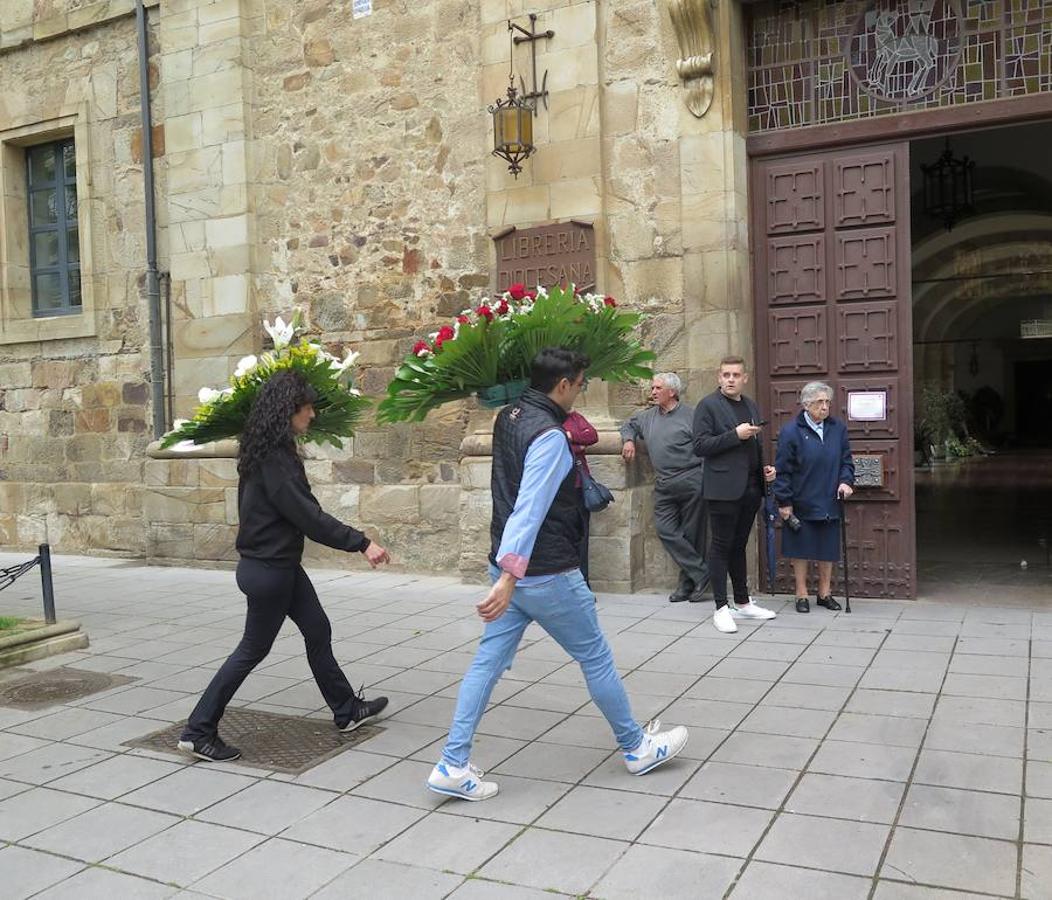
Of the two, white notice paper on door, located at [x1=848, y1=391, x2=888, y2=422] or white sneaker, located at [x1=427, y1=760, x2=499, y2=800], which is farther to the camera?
white notice paper on door, located at [x1=848, y1=391, x2=888, y2=422]

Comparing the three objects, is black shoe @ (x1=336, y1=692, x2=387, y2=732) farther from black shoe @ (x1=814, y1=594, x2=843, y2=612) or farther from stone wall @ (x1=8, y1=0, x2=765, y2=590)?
black shoe @ (x1=814, y1=594, x2=843, y2=612)

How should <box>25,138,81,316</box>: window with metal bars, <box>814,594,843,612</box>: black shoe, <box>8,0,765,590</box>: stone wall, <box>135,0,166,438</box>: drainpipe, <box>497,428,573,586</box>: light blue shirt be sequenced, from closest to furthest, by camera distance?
<box>497,428,573,586</box>: light blue shirt → <box>814,594,843,612</box>: black shoe → <box>8,0,765,590</box>: stone wall → <box>135,0,166,438</box>: drainpipe → <box>25,138,81,316</box>: window with metal bars

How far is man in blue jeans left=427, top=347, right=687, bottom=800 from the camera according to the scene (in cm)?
391

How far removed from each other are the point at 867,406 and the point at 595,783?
4.56m

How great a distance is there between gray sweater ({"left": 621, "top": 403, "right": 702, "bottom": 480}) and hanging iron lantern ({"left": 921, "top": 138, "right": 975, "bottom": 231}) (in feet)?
19.5

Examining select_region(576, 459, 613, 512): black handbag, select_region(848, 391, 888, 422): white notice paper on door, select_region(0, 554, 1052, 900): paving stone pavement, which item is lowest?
select_region(0, 554, 1052, 900): paving stone pavement

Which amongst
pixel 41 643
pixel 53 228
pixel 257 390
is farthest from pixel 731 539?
pixel 53 228

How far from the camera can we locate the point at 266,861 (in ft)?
11.7

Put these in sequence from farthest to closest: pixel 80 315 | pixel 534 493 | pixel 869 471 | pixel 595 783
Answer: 1. pixel 80 315
2. pixel 869 471
3. pixel 595 783
4. pixel 534 493

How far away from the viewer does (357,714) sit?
16.4 ft

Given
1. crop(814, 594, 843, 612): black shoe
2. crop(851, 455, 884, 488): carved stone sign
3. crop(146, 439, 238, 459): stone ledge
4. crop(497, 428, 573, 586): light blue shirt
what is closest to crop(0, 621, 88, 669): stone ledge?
crop(146, 439, 238, 459): stone ledge

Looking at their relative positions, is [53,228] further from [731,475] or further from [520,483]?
[520,483]

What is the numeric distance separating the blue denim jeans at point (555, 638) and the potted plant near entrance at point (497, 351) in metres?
0.98

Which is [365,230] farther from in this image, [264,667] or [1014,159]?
[1014,159]
